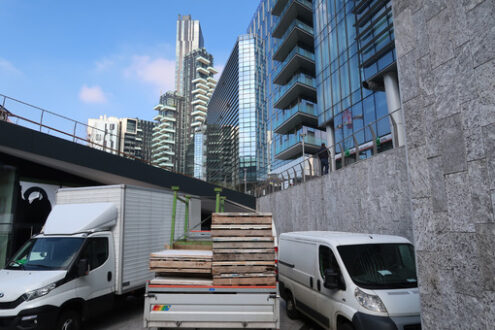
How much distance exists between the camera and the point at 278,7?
37000 mm

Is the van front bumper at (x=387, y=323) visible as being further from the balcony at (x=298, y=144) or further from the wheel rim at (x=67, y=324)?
the balcony at (x=298, y=144)

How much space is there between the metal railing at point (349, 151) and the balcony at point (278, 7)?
2459 cm

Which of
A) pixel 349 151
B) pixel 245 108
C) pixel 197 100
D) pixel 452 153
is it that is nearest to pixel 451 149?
pixel 452 153

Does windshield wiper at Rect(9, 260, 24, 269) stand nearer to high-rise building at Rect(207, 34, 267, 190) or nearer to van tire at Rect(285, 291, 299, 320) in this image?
van tire at Rect(285, 291, 299, 320)

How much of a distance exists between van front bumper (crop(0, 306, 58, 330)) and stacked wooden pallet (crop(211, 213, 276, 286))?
318 cm

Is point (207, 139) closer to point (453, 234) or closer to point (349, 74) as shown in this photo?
point (349, 74)

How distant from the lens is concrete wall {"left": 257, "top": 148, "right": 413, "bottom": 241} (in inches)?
365

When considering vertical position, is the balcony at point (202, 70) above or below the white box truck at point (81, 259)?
above

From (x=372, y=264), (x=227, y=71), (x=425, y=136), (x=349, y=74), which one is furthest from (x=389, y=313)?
(x=227, y=71)

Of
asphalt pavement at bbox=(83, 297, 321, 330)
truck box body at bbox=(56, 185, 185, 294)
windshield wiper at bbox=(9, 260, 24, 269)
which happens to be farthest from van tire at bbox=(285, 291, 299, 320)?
windshield wiper at bbox=(9, 260, 24, 269)

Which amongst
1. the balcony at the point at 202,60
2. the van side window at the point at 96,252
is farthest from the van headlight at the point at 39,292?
the balcony at the point at 202,60

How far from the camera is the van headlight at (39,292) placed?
569cm

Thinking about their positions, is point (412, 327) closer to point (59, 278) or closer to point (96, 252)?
point (59, 278)

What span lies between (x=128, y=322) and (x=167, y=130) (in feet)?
444
